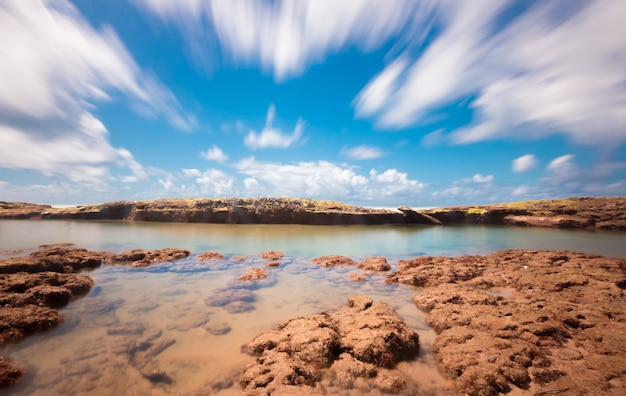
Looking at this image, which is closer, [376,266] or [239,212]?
[376,266]

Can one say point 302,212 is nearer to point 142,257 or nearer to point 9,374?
point 142,257

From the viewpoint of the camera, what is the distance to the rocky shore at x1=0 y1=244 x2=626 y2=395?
4.94 meters

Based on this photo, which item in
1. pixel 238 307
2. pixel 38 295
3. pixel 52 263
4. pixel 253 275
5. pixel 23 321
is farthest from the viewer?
pixel 253 275

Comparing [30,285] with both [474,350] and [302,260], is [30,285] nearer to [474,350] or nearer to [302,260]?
[302,260]

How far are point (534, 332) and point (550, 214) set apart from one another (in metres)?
54.4

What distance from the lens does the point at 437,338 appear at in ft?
22.1

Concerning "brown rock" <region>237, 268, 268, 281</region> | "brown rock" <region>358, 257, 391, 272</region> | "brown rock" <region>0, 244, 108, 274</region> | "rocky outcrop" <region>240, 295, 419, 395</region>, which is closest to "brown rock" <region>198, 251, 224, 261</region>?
"brown rock" <region>237, 268, 268, 281</region>

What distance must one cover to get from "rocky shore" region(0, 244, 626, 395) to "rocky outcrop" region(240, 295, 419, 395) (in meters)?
0.02

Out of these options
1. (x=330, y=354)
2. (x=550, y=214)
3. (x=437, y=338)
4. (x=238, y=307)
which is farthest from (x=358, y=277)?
(x=550, y=214)

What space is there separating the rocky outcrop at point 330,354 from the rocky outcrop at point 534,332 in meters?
1.17

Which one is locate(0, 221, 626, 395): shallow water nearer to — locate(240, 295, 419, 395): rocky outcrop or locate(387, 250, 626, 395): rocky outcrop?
locate(240, 295, 419, 395): rocky outcrop

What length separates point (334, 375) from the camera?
5328 mm

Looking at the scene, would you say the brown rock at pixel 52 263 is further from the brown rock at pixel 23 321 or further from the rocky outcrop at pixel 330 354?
the rocky outcrop at pixel 330 354

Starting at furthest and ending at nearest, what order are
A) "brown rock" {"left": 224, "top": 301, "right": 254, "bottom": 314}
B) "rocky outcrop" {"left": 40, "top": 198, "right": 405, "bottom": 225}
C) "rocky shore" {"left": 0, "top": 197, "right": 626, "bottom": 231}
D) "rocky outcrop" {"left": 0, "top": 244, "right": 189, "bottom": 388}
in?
"rocky outcrop" {"left": 40, "top": 198, "right": 405, "bottom": 225}
"rocky shore" {"left": 0, "top": 197, "right": 626, "bottom": 231}
"brown rock" {"left": 224, "top": 301, "right": 254, "bottom": 314}
"rocky outcrop" {"left": 0, "top": 244, "right": 189, "bottom": 388}
